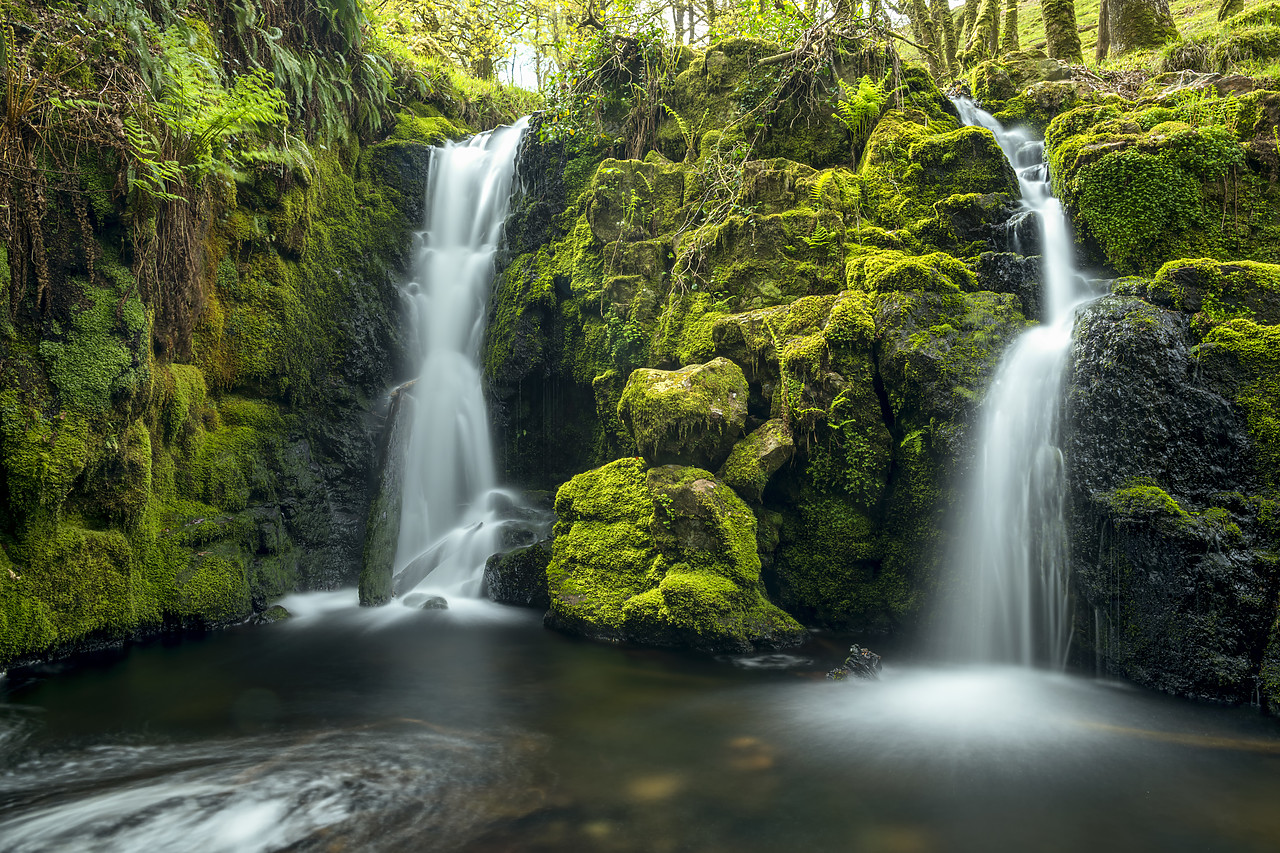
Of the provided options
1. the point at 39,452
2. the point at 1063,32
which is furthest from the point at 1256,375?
the point at 1063,32

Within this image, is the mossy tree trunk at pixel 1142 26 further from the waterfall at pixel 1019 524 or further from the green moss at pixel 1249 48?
the waterfall at pixel 1019 524

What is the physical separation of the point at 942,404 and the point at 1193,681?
257 cm

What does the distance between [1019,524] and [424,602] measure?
19.3 ft

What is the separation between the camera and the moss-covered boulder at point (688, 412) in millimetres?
6430

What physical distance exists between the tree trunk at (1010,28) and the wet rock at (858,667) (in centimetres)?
1305

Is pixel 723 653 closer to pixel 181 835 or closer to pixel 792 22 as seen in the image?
pixel 181 835

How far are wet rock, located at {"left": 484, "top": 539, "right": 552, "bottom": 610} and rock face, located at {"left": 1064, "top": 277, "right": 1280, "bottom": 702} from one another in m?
4.91

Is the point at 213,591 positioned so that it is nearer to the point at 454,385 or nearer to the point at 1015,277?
the point at 454,385

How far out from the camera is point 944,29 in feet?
49.7

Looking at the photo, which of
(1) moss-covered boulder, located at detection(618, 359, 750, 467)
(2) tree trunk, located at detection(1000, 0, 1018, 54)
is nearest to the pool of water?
(1) moss-covered boulder, located at detection(618, 359, 750, 467)

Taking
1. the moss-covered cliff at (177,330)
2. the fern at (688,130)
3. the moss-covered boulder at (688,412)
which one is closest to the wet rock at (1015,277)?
the moss-covered boulder at (688,412)

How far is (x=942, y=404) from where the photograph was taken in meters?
5.88

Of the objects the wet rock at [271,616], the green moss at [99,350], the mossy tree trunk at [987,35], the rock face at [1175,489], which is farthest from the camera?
the mossy tree trunk at [987,35]

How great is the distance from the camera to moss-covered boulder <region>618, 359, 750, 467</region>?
643 centimetres
